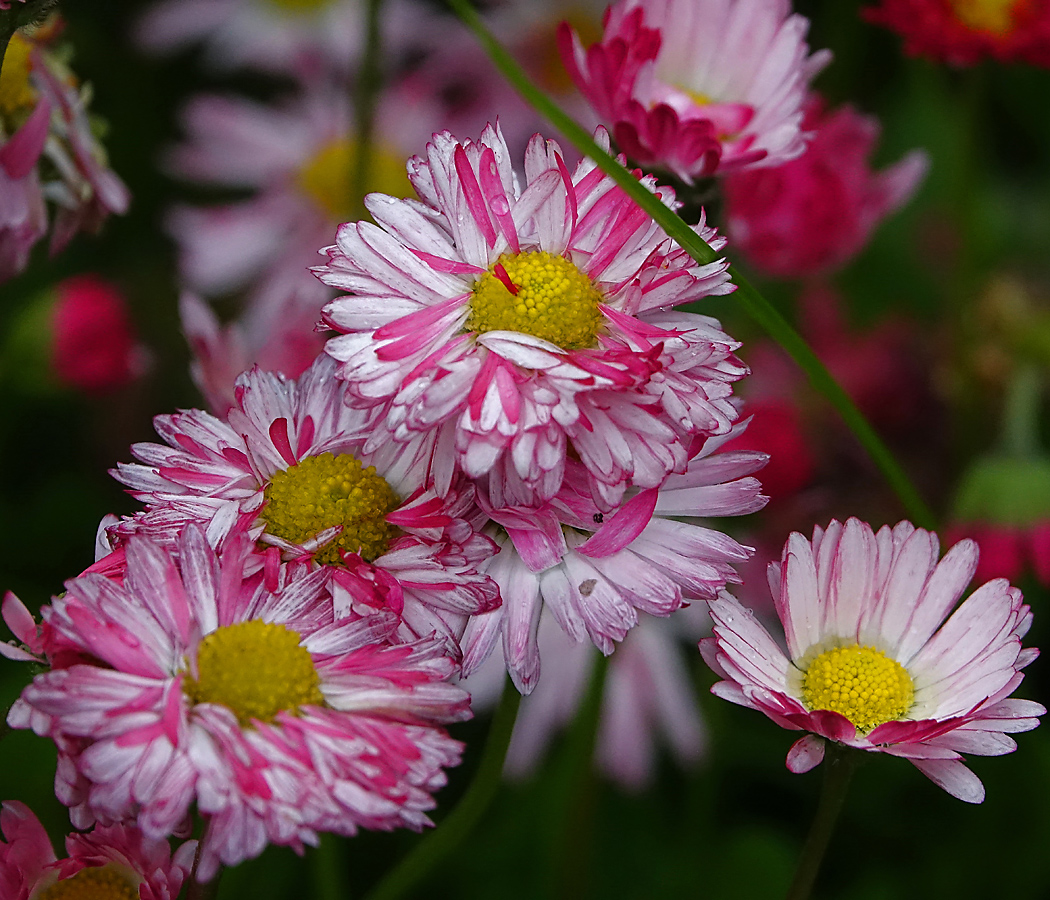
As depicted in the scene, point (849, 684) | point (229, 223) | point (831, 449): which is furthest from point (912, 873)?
point (229, 223)

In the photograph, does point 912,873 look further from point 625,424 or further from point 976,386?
point 625,424

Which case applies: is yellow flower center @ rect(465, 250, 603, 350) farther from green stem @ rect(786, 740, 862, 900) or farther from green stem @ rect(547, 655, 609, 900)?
green stem @ rect(547, 655, 609, 900)

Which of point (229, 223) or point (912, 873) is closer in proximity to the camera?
point (912, 873)

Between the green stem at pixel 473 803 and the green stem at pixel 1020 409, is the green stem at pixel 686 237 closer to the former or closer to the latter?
the green stem at pixel 473 803

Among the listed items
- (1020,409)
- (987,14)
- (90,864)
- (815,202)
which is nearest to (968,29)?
(987,14)

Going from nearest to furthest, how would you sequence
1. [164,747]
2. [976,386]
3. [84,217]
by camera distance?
[164,747]
[84,217]
[976,386]

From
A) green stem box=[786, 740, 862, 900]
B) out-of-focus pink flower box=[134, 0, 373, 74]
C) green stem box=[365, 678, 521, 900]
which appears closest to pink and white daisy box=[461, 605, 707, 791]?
green stem box=[365, 678, 521, 900]
